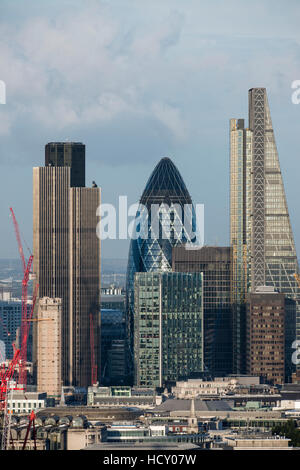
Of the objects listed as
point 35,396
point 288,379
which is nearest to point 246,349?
point 288,379

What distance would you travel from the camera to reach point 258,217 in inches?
4309

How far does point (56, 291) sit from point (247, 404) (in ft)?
87.4

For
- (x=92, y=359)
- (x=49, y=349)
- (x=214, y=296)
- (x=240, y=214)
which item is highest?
(x=240, y=214)

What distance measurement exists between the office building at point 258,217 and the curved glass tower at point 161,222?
803 centimetres

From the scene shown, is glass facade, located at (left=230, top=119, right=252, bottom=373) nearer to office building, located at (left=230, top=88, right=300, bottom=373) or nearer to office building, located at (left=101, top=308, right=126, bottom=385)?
office building, located at (left=230, top=88, right=300, bottom=373)

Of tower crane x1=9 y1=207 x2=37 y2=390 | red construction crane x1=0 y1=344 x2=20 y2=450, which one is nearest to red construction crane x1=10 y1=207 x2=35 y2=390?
tower crane x1=9 y1=207 x2=37 y2=390

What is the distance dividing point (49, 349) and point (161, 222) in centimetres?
2732

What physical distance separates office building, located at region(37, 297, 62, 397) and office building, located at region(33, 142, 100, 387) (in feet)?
22.5

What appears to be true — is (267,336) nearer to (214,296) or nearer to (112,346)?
(214,296)

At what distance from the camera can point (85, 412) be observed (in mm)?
78812

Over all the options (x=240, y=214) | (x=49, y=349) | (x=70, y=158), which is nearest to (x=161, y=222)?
(x=70, y=158)

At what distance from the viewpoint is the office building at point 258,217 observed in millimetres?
108125

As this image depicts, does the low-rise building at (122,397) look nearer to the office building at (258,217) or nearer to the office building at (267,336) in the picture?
the office building at (267,336)

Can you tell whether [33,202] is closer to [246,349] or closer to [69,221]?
[69,221]
